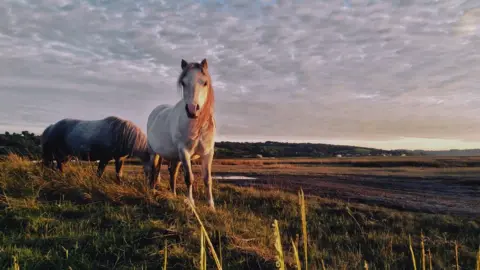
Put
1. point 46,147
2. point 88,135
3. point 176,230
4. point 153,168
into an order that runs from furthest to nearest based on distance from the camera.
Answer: point 46,147 < point 88,135 < point 153,168 < point 176,230

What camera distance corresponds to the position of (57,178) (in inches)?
285

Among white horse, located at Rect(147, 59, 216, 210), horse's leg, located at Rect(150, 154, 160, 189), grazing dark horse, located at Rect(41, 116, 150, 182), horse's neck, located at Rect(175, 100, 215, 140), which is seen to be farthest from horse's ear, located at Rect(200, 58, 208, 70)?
grazing dark horse, located at Rect(41, 116, 150, 182)

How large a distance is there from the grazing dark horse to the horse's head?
4195 mm

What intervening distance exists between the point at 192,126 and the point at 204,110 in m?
0.42

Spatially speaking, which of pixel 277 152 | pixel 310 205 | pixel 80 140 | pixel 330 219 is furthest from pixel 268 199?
pixel 277 152

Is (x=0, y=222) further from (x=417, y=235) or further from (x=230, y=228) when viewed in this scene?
(x=417, y=235)

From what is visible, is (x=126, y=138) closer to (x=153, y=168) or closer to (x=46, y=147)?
(x=153, y=168)

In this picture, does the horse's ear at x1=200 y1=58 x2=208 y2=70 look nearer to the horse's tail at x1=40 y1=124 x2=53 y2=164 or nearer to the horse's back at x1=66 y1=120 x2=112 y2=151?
the horse's back at x1=66 y1=120 x2=112 y2=151

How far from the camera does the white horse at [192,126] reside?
611 cm

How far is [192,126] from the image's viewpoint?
22.1 ft

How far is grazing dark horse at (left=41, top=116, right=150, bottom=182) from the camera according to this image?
9.95 meters

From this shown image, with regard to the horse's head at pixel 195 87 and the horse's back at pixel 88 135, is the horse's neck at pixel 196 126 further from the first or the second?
the horse's back at pixel 88 135

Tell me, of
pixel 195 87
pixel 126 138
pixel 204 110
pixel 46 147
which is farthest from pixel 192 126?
pixel 46 147

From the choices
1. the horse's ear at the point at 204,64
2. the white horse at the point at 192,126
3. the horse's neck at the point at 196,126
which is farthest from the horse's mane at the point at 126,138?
the horse's ear at the point at 204,64
